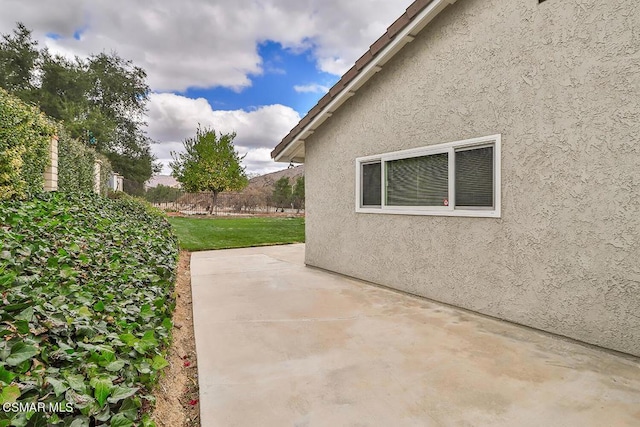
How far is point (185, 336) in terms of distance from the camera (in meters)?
4.88

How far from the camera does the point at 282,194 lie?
35938 mm

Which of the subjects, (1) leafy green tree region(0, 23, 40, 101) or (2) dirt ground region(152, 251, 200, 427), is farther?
(1) leafy green tree region(0, 23, 40, 101)

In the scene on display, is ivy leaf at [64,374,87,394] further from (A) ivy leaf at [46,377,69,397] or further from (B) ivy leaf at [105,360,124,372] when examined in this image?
(B) ivy leaf at [105,360,124,372]

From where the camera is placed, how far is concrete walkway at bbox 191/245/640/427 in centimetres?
298

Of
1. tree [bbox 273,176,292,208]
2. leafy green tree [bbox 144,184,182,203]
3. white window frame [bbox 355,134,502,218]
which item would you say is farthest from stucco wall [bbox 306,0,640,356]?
leafy green tree [bbox 144,184,182,203]

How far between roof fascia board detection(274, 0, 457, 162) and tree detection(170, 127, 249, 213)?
2550 cm

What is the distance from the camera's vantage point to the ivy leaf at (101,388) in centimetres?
203

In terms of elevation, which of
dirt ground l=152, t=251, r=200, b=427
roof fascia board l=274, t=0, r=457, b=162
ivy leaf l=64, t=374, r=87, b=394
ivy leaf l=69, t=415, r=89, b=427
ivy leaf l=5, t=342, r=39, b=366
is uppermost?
roof fascia board l=274, t=0, r=457, b=162

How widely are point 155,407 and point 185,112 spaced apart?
40968 mm

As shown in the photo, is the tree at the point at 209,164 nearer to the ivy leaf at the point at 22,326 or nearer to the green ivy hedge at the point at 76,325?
the green ivy hedge at the point at 76,325

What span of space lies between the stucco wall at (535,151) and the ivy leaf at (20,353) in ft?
18.2

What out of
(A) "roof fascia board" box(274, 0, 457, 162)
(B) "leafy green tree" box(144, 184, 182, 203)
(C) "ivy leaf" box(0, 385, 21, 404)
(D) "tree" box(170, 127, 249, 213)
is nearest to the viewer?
(C) "ivy leaf" box(0, 385, 21, 404)

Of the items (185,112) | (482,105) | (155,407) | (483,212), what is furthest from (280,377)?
(185,112)

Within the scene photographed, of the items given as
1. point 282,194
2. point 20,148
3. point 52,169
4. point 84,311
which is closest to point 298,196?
point 282,194
